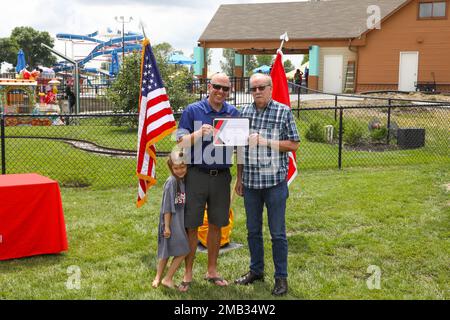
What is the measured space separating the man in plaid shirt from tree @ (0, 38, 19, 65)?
8062 cm

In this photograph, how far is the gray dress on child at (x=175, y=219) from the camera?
492cm

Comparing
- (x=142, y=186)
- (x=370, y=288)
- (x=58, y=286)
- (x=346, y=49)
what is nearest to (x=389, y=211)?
(x=370, y=288)

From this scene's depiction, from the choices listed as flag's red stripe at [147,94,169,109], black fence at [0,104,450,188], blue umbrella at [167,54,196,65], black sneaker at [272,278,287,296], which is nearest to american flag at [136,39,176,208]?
flag's red stripe at [147,94,169,109]

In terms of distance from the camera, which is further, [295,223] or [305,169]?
[305,169]

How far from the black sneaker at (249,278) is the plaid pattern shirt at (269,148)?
909 millimetres

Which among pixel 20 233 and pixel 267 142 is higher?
pixel 267 142

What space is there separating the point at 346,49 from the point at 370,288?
2940cm

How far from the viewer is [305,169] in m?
11.5

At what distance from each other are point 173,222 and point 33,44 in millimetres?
84014

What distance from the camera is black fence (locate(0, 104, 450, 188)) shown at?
36.0 feet

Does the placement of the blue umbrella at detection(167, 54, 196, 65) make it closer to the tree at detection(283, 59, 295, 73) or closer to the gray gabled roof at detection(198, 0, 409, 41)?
the gray gabled roof at detection(198, 0, 409, 41)

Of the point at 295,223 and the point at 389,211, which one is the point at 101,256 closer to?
the point at 295,223

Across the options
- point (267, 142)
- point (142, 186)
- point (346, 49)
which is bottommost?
point (142, 186)

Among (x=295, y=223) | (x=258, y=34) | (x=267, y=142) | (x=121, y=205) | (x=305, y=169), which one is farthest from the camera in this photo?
(x=258, y=34)
